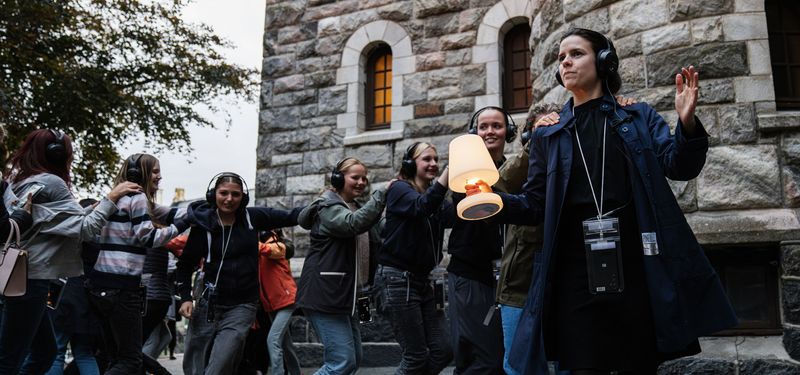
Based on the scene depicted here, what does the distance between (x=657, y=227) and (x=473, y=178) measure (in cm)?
72

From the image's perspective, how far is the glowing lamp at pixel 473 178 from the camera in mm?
2723

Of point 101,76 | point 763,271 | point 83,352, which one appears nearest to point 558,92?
point 763,271

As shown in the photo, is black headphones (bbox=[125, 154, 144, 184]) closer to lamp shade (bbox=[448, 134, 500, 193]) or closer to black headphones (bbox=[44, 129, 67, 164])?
black headphones (bbox=[44, 129, 67, 164])

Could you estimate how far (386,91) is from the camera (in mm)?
10914

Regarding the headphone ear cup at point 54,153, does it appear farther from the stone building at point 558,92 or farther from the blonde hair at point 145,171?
the stone building at point 558,92

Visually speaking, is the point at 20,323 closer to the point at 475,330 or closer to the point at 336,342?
the point at 336,342

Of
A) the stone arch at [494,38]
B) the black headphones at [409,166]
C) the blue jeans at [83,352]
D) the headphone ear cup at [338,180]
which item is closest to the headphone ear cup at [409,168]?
the black headphones at [409,166]

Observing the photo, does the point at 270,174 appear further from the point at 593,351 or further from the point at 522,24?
the point at 593,351

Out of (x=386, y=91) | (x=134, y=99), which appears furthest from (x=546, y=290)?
(x=134, y=99)

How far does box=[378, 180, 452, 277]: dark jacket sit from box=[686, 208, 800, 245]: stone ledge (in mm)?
2282

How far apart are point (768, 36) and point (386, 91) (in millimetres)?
5751

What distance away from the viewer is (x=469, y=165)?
2857 millimetres

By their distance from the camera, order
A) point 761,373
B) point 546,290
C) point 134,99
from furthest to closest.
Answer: point 134,99 < point 761,373 < point 546,290

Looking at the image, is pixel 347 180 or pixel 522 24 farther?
pixel 522 24
